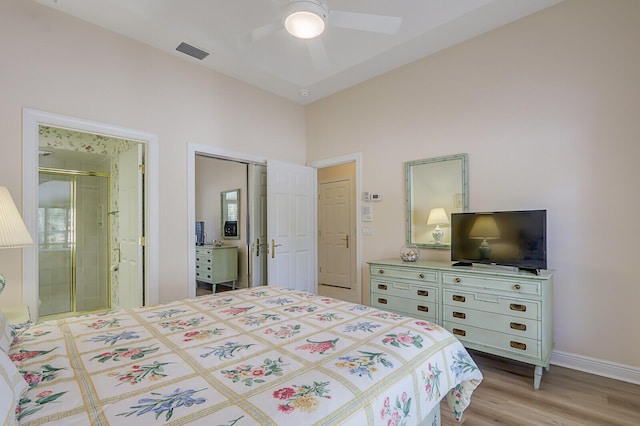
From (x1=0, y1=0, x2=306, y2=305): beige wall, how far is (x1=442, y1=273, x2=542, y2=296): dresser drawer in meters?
2.69

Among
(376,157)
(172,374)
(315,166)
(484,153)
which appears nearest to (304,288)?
(315,166)

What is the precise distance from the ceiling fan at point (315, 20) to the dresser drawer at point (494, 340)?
95.6 inches

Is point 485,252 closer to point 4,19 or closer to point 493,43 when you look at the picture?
point 493,43

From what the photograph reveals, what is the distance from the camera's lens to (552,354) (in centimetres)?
273

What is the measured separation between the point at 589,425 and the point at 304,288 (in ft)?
10.7

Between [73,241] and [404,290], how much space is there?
4698mm

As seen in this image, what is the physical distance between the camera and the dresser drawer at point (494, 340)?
7.76ft

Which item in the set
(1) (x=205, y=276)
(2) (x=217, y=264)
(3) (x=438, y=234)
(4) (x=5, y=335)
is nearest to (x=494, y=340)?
(3) (x=438, y=234)

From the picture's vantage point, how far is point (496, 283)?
2547mm

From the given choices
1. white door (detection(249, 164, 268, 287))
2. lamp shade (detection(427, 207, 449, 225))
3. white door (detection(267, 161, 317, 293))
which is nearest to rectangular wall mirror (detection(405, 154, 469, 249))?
lamp shade (detection(427, 207, 449, 225))

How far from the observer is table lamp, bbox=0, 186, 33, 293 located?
6.34 feet

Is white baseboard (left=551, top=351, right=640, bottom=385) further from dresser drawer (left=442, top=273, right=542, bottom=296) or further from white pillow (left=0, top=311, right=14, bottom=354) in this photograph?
white pillow (left=0, top=311, right=14, bottom=354)

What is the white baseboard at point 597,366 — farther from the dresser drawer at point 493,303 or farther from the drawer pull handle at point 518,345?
the dresser drawer at point 493,303

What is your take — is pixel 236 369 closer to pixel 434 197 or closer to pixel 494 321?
pixel 494 321
